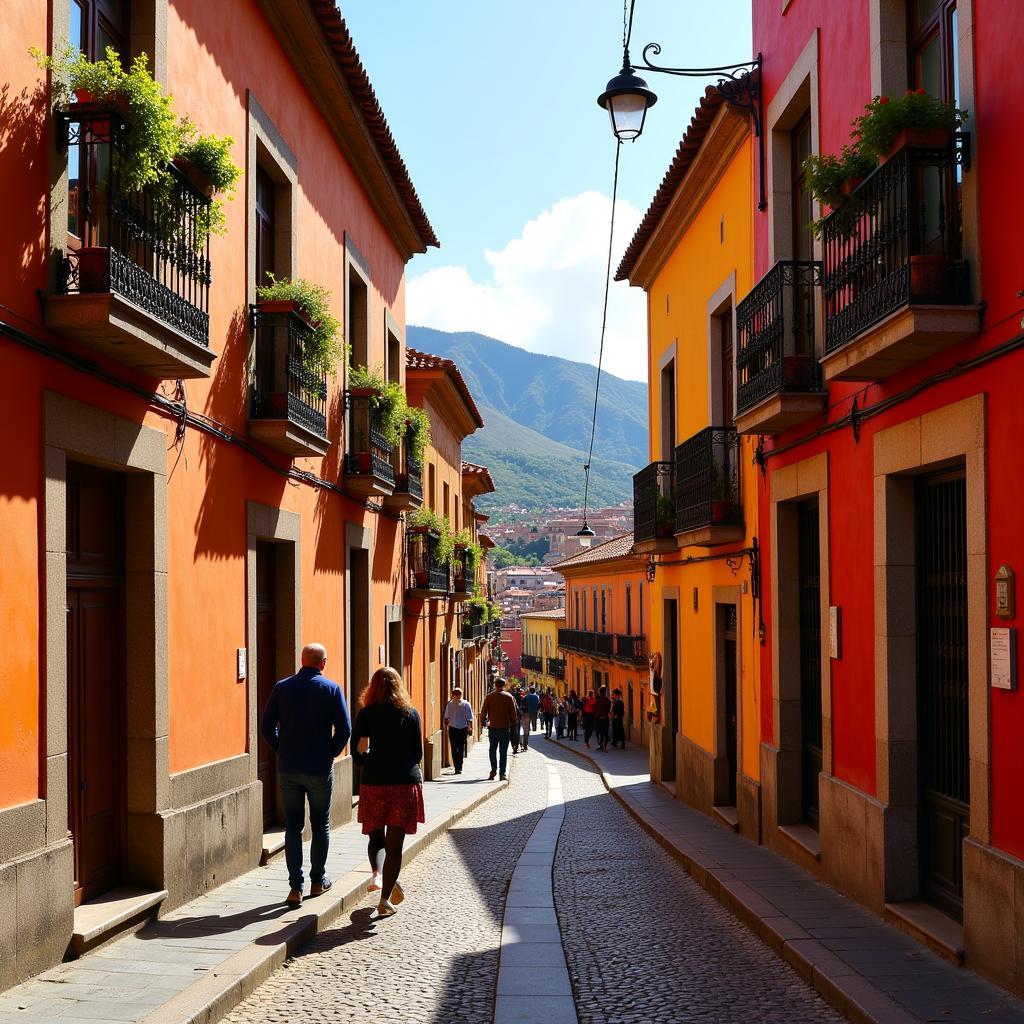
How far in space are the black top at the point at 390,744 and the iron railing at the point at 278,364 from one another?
276 cm

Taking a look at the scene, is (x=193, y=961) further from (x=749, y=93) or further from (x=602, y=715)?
(x=602, y=715)

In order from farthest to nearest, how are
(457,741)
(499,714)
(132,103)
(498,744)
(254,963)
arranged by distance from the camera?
(457,741), (498,744), (499,714), (132,103), (254,963)

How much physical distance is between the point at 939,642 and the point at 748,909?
7.27ft

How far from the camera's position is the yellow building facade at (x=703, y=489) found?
12359 millimetres

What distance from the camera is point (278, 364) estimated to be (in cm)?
989

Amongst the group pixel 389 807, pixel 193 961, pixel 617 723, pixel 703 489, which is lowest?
pixel 617 723

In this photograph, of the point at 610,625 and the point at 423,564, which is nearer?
the point at 423,564

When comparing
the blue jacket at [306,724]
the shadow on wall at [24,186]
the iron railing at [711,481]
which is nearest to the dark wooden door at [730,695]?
the iron railing at [711,481]

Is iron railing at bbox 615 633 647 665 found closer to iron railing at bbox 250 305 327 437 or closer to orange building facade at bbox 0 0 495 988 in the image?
orange building facade at bbox 0 0 495 988

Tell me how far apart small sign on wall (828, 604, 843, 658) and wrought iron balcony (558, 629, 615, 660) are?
27.1 meters

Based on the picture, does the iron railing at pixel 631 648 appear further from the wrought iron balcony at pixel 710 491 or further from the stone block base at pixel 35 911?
the stone block base at pixel 35 911

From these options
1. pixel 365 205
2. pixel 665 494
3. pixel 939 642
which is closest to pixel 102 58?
pixel 939 642

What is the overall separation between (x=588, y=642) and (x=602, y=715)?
31.3 ft

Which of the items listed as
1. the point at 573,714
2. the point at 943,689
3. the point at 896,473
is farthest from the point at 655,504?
the point at 573,714
